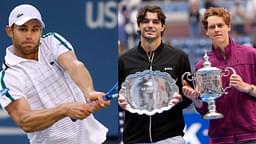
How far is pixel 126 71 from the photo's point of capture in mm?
4613

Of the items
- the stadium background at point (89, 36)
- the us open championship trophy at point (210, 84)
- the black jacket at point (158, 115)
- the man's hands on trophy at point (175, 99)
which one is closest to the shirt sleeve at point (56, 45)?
the black jacket at point (158, 115)

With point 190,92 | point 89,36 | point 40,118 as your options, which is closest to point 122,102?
point 190,92

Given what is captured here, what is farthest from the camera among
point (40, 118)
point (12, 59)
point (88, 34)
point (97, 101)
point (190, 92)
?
point (88, 34)

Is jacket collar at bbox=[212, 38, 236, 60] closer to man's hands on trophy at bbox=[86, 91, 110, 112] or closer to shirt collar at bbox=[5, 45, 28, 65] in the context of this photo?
man's hands on trophy at bbox=[86, 91, 110, 112]

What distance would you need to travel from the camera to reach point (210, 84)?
14.2 ft

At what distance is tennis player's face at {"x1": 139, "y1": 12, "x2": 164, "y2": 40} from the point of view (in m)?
4.55

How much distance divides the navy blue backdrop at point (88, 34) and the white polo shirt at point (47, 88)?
219 centimetres

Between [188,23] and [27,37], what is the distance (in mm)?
5086

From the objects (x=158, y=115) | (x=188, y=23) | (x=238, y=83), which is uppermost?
(x=238, y=83)

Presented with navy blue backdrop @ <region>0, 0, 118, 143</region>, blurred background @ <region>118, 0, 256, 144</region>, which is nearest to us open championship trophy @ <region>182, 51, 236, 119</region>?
navy blue backdrop @ <region>0, 0, 118, 143</region>

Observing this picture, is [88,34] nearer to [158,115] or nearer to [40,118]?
[158,115]

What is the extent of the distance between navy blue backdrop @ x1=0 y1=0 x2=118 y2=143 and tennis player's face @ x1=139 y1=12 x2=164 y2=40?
194 centimetres

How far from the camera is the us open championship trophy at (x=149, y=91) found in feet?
14.6

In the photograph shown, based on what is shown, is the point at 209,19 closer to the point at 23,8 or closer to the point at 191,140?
the point at 23,8
